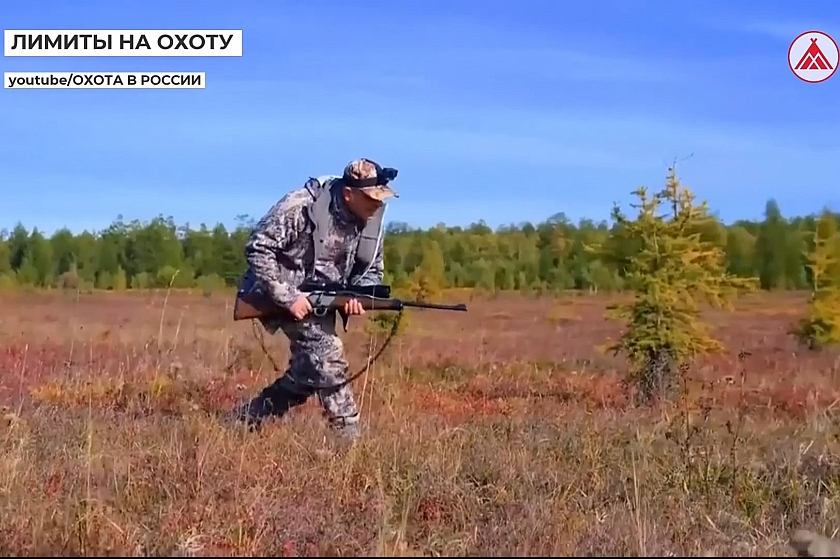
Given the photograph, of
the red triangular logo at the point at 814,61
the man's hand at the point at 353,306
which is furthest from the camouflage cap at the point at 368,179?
the red triangular logo at the point at 814,61

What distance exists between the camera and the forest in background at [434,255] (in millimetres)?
56969

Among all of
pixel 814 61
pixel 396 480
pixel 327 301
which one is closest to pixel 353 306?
pixel 327 301

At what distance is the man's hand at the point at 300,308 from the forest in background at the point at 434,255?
43.2 m

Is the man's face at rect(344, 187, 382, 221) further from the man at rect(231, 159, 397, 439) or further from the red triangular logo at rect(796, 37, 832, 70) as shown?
the red triangular logo at rect(796, 37, 832, 70)

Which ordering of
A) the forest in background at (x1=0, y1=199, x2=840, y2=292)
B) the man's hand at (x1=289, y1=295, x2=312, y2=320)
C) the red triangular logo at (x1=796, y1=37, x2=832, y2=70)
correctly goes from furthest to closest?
the forest in background at (x1=0, y1=199, x2=840, y2=292) < the red triangular logo at (x1=796, y1=37, x2=832, y2=70) < the man's hand at (x1=289, y1=295, x2=312, y2=320)

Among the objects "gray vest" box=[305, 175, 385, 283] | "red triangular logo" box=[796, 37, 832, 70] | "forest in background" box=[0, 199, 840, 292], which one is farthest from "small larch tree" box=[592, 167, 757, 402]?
"forest in background" box=[0, 199, 840, 292]

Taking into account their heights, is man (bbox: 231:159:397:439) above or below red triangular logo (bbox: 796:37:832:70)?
below

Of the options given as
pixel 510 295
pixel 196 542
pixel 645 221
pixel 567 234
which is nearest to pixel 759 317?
pixel 510 295

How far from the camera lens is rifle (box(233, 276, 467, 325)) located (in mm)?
6539

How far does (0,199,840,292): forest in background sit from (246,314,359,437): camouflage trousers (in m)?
42.9

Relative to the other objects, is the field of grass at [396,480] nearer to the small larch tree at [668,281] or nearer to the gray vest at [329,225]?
the gray vest at [329,225]

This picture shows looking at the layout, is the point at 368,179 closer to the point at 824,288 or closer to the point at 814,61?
the point at 814,61

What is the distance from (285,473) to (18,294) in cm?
5650

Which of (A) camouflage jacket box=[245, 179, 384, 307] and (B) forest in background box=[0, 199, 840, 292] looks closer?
(A) camouflage jacket box=[245, 179, 384, 307]
